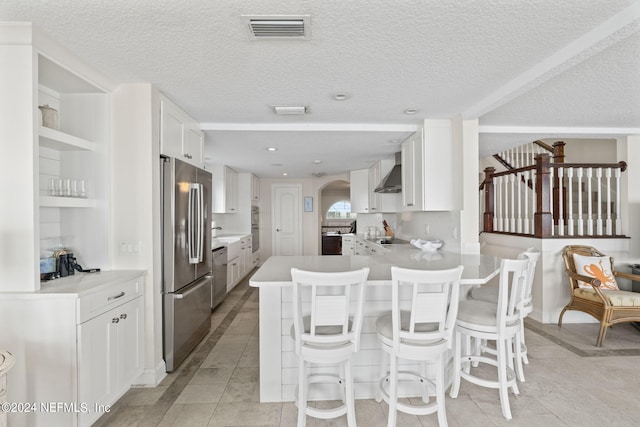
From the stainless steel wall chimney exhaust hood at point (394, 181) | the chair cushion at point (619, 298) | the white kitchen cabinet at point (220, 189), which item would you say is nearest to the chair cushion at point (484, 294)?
the chair cushion at point (619, 298)

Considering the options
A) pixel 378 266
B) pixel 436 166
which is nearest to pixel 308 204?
pixel 436 166

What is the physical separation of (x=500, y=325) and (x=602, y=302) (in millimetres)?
2101

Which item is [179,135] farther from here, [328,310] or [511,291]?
[511,291]

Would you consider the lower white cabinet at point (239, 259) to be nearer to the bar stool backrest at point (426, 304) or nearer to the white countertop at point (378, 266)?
the white countertop at point (378, 266)

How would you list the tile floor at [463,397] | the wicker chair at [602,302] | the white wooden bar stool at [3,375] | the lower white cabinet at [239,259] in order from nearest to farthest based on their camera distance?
the white wooden bar stool at [3,375] < the tile floor at [463,397] < the wicker chair at [602,302] < the lower white cabinet at [239,259]

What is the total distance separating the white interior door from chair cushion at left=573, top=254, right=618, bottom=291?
6.02 metres

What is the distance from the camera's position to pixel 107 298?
2113 mm

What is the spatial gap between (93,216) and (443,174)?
337 centimetres

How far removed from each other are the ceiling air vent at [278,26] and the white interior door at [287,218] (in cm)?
685

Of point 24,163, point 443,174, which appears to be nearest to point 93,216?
point 24,163

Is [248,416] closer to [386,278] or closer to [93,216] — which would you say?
[386,278]

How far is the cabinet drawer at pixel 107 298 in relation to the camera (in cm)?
190

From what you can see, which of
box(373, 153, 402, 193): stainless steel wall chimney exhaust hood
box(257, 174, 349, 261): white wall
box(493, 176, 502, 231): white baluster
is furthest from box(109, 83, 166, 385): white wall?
box(257, 174, 349, 261): white wall

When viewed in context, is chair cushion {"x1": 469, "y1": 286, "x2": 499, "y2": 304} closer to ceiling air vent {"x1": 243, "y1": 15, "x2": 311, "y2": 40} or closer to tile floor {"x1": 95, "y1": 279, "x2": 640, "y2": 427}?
tile floor {"x1": 95, "y1": 279, "x2": 640, "y2": 427}
